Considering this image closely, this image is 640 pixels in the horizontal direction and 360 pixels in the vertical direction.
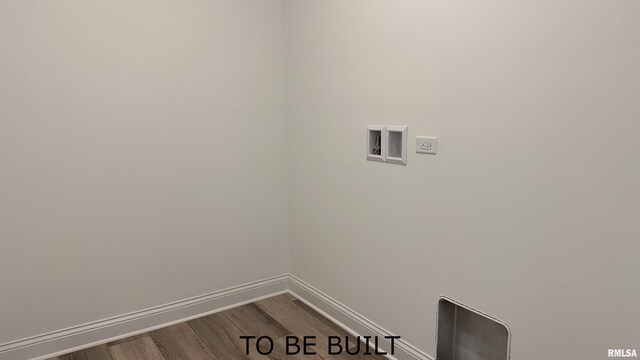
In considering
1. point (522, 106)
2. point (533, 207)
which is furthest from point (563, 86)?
point (533, 207)

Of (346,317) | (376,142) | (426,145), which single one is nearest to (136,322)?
(346,317)

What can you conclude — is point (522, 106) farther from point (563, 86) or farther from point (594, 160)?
point (594, 160)

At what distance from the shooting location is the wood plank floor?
7.20ft

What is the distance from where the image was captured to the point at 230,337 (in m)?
2.38

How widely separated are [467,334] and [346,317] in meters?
0.78

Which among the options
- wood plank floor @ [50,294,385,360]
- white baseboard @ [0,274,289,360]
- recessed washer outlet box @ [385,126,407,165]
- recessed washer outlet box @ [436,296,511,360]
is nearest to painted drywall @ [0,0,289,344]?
white baseboard @ [0,274,289,360]

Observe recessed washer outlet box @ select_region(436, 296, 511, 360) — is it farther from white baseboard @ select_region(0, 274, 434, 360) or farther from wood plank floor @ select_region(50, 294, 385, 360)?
wood plank floor @ select_region(50, 294, 385, 360)

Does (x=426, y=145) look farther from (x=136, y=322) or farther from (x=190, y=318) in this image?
(x=136, y=322)

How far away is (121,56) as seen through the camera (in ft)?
7.23

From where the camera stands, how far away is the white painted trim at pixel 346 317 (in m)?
2.05

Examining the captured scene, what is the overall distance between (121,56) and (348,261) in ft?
5.51

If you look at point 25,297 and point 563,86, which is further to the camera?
point 25,297

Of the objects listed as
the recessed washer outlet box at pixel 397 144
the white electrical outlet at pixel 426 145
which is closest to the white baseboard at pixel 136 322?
the recessed washer outlet box at pixel 397 144

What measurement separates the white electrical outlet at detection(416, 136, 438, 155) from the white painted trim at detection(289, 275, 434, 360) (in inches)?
37.7
